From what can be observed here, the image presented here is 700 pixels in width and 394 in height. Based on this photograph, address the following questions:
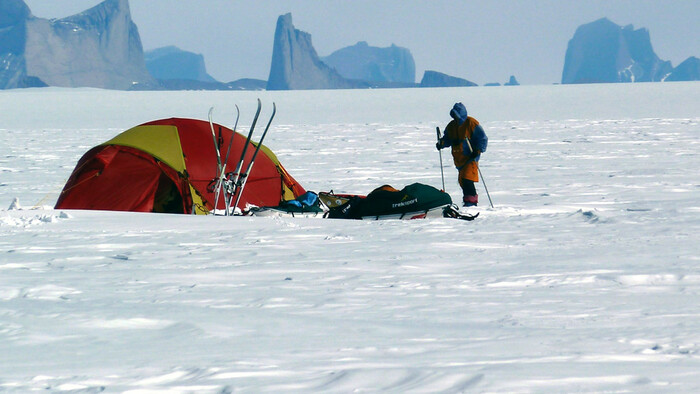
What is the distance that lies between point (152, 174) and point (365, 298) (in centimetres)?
506

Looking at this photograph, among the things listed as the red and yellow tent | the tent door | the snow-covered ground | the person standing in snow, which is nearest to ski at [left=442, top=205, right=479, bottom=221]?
the snow-covered ground

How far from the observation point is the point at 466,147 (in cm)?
932

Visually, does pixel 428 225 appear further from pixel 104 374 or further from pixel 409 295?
pixel 104 374

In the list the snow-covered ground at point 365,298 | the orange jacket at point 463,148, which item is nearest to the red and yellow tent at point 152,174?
the snow-covered ground at point 365,298

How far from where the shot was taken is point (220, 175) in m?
8.73

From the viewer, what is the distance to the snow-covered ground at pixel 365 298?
307cm

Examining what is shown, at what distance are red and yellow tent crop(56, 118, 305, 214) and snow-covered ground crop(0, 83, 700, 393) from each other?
0.78 m

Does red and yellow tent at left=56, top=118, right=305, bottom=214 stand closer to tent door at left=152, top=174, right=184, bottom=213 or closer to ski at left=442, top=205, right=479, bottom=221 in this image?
tent door at left=152, top=174, right=184, bottom=213

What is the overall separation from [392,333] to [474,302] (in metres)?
0.82

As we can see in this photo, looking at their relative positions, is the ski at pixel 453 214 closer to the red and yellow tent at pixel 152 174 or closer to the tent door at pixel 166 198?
the red and yellow tent at pixel 152 174

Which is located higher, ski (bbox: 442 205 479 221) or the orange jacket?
the orange jacket

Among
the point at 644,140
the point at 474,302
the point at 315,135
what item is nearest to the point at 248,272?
the point at 474,302

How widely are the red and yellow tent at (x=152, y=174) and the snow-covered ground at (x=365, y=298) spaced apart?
2.56 ft

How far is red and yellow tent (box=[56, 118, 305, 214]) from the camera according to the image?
8906 mm
